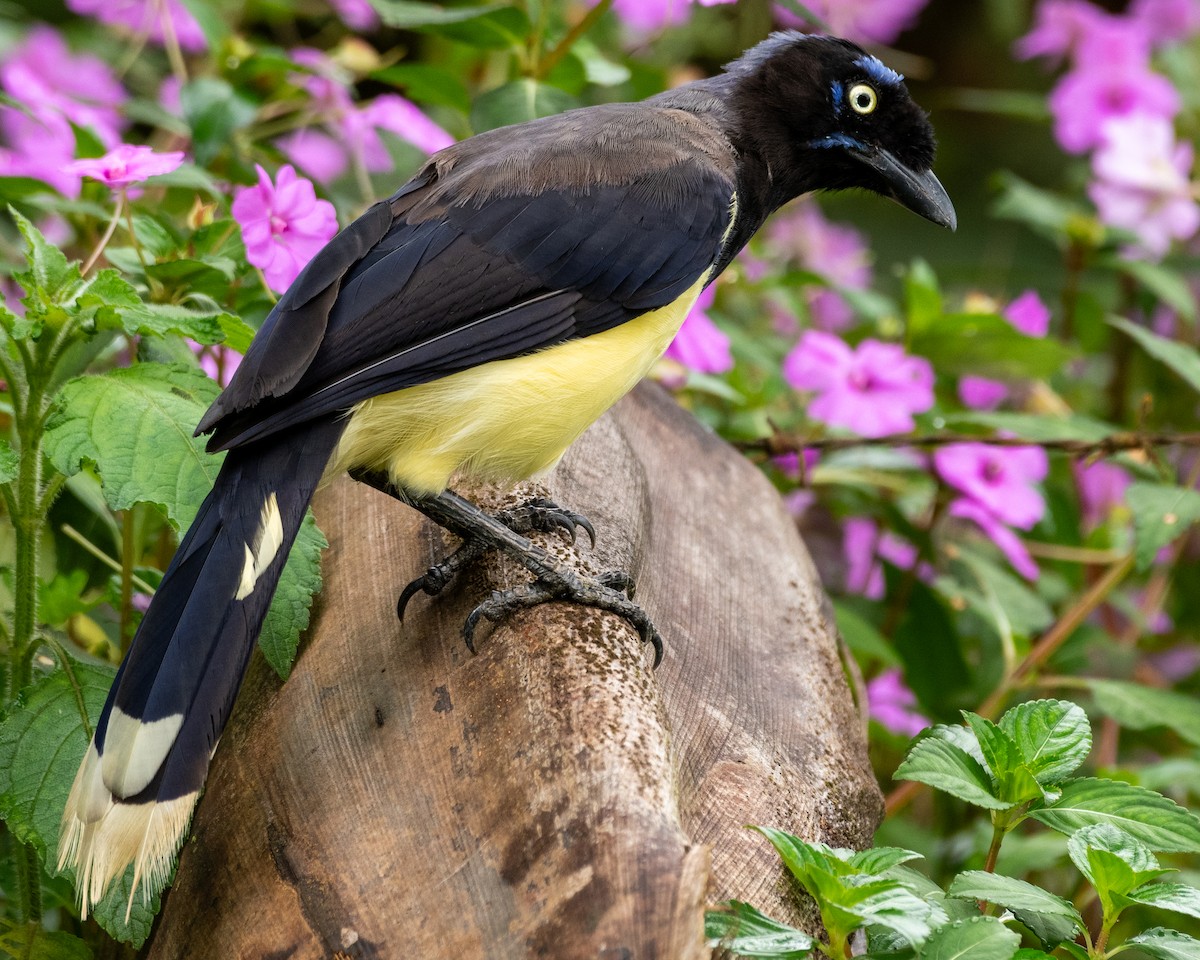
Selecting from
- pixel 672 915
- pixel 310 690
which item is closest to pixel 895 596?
pixel 310 690

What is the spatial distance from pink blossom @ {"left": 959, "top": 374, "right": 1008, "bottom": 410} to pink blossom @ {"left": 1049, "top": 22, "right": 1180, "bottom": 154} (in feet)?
4.23

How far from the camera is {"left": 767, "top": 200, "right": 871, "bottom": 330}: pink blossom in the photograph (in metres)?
5.14

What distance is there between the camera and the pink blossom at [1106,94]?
4.89 metres

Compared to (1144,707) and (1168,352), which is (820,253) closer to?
(1168,352)

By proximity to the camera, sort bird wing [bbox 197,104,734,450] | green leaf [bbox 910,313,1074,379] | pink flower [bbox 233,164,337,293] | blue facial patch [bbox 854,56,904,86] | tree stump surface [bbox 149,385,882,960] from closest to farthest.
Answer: tree stump surface [bbox 149,385,882,960], bird wing [bbox 197,104,734,450], pink flower [bbox 233,164,337,293], blue facial patch [bbox 854,56,904,86], green leaf [bbox 910,313,1074,379]

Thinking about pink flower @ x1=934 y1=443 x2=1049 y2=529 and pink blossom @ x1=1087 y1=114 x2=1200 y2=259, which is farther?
pink blossom @ x1=1087 y1=114 x2=1200 y2=259

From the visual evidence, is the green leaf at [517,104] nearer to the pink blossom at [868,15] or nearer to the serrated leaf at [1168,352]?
the serrated leaf at [1168,352]

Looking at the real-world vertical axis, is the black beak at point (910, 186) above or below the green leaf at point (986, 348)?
above

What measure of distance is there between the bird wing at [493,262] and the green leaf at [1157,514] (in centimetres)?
117

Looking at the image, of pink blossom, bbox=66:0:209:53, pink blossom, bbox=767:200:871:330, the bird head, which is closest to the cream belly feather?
the bird head

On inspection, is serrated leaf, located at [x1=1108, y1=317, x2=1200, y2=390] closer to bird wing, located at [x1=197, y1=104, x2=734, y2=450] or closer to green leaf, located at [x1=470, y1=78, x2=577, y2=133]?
bird wing, located at [x1=197, y1=104, x2=734, y2=450]

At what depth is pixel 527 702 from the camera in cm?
202

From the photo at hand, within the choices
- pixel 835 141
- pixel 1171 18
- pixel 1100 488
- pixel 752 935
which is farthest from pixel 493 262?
pixel 1171 18

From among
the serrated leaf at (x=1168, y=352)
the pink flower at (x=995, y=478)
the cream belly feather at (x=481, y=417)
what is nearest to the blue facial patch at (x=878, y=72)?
the serrated leaf at (x=1168, y=352)
